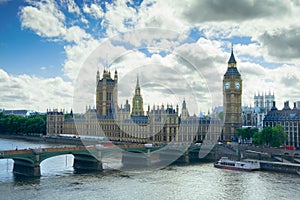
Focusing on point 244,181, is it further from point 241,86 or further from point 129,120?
point 241,86

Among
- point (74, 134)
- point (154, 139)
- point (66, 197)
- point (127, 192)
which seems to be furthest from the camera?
point (74, 134)

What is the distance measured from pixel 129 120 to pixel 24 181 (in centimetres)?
4846

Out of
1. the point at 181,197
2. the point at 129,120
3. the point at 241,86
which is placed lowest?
the point at 181,197

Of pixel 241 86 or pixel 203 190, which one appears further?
pixel 241 86

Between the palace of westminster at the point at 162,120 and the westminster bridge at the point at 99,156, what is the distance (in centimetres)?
1050

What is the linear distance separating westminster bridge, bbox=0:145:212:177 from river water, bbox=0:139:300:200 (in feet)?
6.12

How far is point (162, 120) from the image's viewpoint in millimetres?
80938

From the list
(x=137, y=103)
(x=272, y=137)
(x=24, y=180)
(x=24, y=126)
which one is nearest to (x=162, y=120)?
(x=272, y=137)

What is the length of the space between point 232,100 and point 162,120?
25.7m

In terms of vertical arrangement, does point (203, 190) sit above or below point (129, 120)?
below

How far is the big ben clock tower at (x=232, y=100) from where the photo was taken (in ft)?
319

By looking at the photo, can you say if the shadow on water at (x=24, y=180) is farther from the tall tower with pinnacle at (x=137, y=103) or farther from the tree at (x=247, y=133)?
the tall tower with pinnacle at (x=137, y=103)

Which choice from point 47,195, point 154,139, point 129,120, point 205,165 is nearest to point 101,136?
point 129,120

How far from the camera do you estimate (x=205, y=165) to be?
208ft
